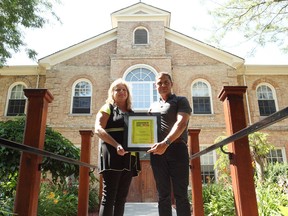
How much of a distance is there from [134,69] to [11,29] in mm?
6794

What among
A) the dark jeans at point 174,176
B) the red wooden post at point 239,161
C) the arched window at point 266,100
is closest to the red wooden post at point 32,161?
the dark jeans at point 174,176

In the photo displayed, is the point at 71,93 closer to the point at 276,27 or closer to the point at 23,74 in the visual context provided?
the point at 23,74

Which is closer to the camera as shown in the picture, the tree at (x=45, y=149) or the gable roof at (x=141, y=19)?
the tree at (x=45, y=149)

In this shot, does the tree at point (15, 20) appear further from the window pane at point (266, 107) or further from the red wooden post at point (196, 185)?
the window pane at point (266, 107)

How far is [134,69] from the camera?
557 inches

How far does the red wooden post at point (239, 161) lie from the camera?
183cm

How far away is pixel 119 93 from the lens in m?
2.68

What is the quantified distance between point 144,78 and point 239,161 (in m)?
12.2

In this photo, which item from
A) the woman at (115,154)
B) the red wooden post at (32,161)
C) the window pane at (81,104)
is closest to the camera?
the red wooden post at (32,161)

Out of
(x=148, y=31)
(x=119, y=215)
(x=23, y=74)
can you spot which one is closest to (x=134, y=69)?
(x=148, y=31)

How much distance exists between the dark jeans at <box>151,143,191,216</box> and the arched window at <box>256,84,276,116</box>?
1253cm

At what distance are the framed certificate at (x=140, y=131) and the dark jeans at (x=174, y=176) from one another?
0.34 meters

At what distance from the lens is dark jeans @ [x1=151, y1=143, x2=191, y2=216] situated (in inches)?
100

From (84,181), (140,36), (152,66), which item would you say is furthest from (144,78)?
(84,181)
